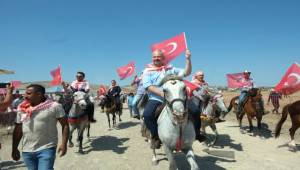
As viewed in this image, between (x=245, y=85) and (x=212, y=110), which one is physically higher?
(x=245, y=85)

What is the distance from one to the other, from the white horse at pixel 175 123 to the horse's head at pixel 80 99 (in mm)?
4043

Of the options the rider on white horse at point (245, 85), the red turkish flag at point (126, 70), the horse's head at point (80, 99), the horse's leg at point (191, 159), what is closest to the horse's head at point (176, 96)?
the horse's leg at point (191, 159)

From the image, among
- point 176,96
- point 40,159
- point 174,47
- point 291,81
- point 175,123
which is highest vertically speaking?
point 174,47

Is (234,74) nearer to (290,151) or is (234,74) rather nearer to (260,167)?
(290,151)

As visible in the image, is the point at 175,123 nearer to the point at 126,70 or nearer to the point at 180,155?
the point at 180,155

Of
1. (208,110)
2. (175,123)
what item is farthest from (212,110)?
(175,123)

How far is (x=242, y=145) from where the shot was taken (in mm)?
11266

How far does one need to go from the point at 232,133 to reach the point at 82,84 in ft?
24.5

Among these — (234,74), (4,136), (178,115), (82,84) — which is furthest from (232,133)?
(4,136)

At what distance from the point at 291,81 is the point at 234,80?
3902 mm

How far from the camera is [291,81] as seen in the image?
11.2m

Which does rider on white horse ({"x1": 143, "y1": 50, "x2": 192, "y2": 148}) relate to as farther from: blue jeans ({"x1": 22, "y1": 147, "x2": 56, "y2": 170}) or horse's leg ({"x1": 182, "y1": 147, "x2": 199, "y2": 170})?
blue jeans ({"x1": 22, "y1": 147, "x2": 56, "y2": 170})

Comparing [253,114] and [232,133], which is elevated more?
[253,114]

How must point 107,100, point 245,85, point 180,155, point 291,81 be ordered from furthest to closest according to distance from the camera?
point 107,100
point 245,85
point 291,81
point 180,155
